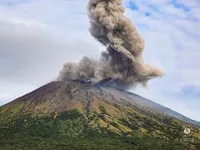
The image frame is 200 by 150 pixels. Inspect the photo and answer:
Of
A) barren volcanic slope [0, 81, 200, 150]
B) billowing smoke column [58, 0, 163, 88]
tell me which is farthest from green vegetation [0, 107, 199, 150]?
billowing smoke column [58, 0, 163, 88]

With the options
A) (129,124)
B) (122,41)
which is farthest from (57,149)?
(122,41)

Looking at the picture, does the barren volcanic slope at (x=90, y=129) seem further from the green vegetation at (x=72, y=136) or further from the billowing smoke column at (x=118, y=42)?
the billowing smoke column at (x=118, y=42)

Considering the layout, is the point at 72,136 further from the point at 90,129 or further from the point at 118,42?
the point at 118,42

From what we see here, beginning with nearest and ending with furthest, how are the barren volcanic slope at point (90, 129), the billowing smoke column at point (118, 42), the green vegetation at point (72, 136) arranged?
the green vegetation at point (72, 136) → the barren volcanic slope at point (90, 129) → the billowing smoke column at point (118, 42)

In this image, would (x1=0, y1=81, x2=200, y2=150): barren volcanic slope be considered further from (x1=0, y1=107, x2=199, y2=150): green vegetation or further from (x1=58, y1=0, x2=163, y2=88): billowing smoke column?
(x1=58, y1=0, x2=163, y2=88): billowing smoke column

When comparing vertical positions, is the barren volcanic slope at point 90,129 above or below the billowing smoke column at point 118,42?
below

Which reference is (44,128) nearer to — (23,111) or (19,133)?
(19,133)

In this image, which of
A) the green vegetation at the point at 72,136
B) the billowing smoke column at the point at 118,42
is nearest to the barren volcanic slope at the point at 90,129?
the green vegetation at the point at 72,136
